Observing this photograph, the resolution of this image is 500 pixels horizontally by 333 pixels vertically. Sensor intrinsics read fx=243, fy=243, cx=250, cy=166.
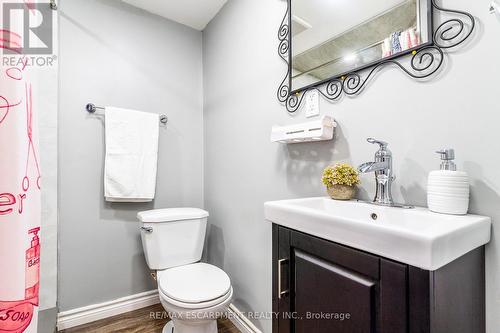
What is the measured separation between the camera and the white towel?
5.63ft

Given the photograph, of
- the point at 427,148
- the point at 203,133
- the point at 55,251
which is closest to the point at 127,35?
the point at 203,133

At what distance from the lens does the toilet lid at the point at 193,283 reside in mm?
1252

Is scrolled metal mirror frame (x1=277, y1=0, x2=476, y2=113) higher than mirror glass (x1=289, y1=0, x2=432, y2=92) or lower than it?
lower

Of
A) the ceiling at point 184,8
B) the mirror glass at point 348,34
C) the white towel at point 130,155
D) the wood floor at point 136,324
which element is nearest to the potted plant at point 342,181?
the mirror glass at point 348,34

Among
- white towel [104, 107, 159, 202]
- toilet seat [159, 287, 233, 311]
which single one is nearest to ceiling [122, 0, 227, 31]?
white towel [104, 107, 159, 202]

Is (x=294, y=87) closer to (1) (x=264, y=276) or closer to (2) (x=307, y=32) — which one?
(2) (x=307, y=32)

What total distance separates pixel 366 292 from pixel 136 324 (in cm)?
172

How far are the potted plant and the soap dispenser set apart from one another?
0.27m

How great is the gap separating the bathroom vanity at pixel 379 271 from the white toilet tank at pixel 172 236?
100 centimetres

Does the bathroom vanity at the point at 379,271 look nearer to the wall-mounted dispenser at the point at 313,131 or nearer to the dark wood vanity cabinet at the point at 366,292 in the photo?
the dark wood vanity cabinet at the point at 366,292

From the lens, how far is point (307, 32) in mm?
1213

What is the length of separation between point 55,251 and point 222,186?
111cm

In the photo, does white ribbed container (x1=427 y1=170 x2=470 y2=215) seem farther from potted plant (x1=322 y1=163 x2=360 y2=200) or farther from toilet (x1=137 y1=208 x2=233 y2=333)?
toilet (x1=137 y1=208 x2=233 y2=333)

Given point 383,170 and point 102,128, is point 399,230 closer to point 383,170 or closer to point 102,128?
point 383,170
